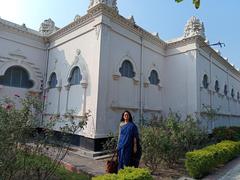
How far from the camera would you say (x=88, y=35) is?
1146 centimetres

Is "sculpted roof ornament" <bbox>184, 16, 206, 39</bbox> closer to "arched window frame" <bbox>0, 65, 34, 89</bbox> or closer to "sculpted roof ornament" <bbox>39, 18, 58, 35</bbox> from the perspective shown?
"sculpted roof ornament" <bbox>39, 18, 58, 35</bbox>

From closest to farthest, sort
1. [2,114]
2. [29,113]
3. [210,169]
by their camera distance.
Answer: [2,114]
[29,113]
[210,169]

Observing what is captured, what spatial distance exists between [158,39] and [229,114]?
→ 11.3 metres

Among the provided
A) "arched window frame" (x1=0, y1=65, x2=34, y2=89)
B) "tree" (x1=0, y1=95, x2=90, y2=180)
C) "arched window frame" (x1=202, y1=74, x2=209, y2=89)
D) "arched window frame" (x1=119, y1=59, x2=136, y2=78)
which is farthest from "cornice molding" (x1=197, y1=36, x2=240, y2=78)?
"tree" (x1=0, y1=95, x2=90, y2=180)

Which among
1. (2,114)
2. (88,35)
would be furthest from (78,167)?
(88,35)

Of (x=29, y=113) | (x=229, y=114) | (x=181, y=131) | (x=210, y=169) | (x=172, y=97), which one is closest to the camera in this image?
(x=29, y=113)

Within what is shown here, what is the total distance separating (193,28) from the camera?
47.1ft

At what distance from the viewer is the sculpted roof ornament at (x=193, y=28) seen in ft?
47.0

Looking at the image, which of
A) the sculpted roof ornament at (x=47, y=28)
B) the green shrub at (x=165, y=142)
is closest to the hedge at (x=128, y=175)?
the green shrub at (x=165, y=142)

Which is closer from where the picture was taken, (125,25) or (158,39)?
(125,25)

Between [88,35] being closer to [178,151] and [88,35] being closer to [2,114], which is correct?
[178,151]

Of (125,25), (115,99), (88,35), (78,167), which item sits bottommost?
(78,167)

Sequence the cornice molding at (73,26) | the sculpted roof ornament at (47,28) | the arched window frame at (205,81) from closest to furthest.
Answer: the cornice molding at (73,26)
the sculpted roof ornament at (47,28)
the arched window frame at (205,81)

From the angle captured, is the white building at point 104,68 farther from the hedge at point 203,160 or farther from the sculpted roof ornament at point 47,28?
the hedge at point 203,160
